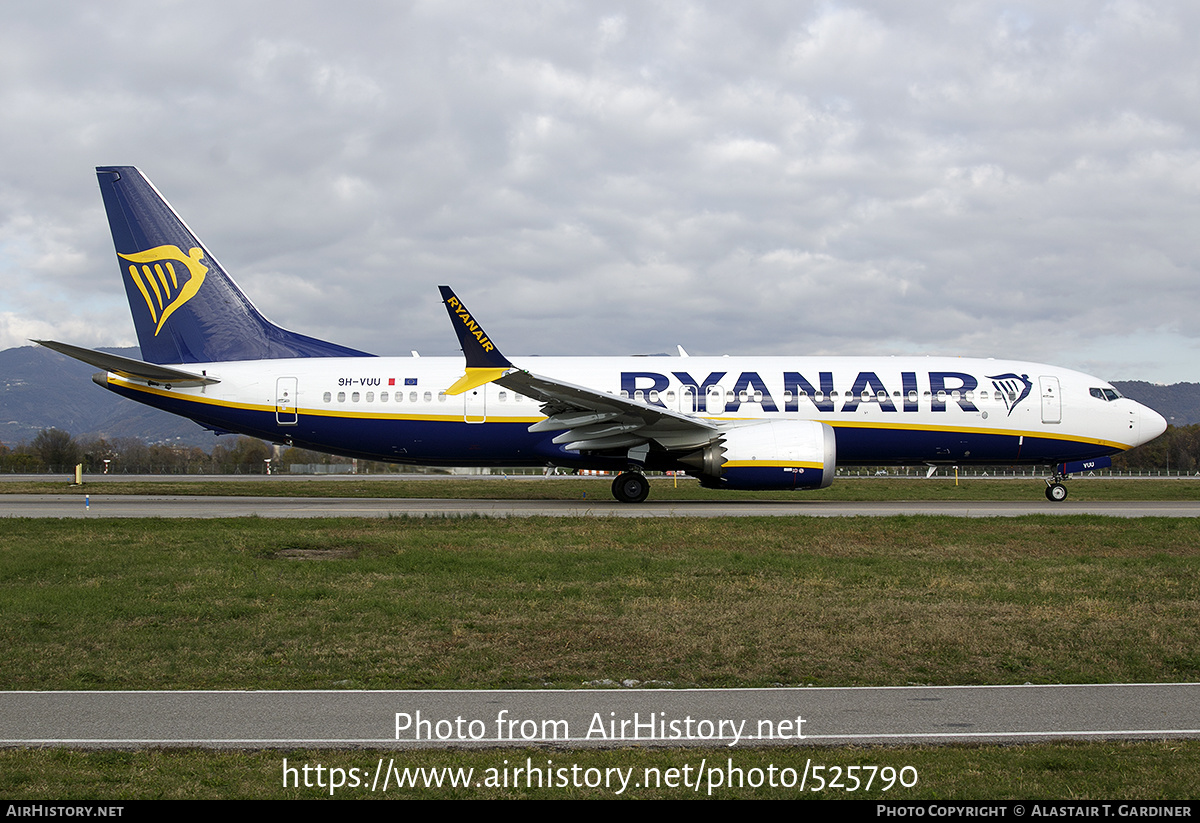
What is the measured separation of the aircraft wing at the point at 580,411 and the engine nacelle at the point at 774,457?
0.88 m

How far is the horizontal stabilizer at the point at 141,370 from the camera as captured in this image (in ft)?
74.8

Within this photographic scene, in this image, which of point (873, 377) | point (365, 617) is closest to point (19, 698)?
point (365, 617)

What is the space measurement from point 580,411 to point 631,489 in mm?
2614

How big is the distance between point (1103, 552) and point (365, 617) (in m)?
11.7

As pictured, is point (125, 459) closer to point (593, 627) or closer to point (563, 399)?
point (563, 399)

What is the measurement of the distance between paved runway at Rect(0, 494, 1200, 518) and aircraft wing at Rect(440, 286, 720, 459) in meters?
1.73

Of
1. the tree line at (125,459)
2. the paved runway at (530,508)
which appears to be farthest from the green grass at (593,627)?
the tree line at (125,459)

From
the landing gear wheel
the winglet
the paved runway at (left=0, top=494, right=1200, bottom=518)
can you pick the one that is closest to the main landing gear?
the paved runway at (left=0, top=494, right=1200, bottom=518)

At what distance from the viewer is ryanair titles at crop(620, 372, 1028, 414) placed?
24281 millimetres

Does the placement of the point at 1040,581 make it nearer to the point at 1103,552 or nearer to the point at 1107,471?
the point at 1103,552

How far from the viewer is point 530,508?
2278 centimetres

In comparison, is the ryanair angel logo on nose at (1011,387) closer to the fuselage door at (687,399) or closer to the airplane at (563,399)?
the airplane at (563,399)

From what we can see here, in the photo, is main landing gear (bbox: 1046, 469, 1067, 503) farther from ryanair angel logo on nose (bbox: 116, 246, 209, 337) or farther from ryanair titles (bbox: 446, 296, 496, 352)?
ryanair angel logo on nose (bbox: 116, 246, 209, 337)
